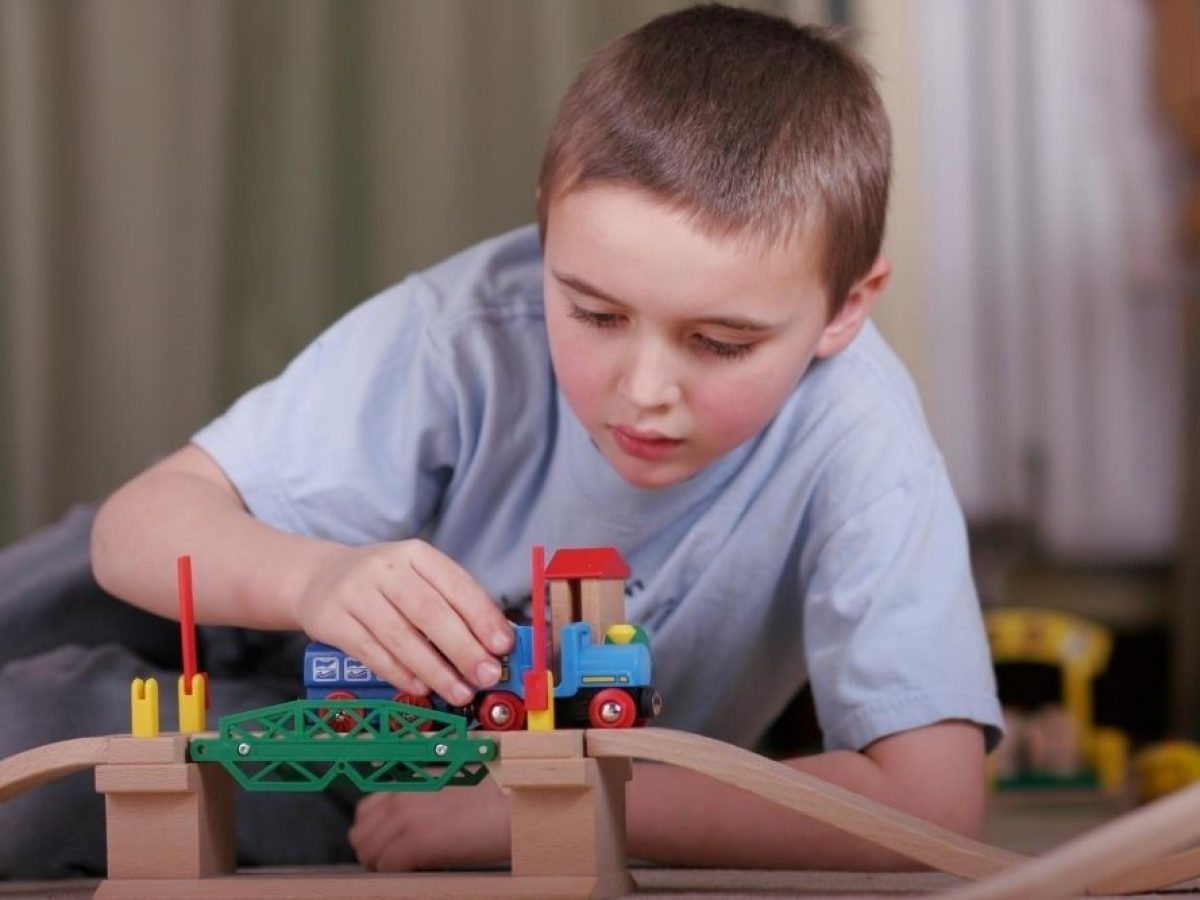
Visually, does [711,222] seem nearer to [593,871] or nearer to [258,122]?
[593,871]

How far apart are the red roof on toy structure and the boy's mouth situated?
0.12 metres

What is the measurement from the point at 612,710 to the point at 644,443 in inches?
7.6

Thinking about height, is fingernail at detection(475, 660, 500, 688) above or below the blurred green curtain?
below

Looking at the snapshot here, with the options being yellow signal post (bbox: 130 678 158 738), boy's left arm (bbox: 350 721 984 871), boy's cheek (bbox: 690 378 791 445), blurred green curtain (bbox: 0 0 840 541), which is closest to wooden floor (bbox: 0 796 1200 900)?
boy's left arm (bbox: 350 721 984 871)

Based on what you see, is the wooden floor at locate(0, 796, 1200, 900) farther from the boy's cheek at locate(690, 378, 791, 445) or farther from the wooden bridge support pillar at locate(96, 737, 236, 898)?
the boy's cheek at locate(690, 378, 791, 445)

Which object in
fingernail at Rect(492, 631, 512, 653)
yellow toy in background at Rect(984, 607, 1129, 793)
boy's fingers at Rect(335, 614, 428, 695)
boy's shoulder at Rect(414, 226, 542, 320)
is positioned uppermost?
boy's shoulder at Rect(414, 226, 542, 320)

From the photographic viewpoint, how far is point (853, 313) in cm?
93

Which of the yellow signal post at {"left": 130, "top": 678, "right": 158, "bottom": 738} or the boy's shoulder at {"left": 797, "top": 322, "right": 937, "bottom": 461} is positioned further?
the boy's shoulder at {"left": 797, "top": 322, "right": 937, "bottom": 461}

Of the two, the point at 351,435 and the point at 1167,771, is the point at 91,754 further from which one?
the point at 1167,771

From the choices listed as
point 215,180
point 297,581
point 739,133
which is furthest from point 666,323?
point 215,180

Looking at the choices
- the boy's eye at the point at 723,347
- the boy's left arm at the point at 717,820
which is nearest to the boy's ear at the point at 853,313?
the boy's eye at the point at 723,347

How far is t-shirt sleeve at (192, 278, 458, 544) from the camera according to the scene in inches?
38.7

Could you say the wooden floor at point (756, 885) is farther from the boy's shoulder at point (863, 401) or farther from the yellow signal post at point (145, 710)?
the boy's shoulder at point (863, 401)

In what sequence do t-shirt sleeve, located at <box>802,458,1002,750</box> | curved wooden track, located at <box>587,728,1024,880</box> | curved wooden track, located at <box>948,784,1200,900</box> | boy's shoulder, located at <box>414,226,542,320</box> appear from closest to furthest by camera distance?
curved wooden track, located at <box>948,784,1200,900</box> < curved wooden track, located at <box>587,728,1024,880</box> < t-shirt sleeve, located at <box>802,458,1002,750</box> < boy's shoulder, located at <box>414,226,542,320</box>
